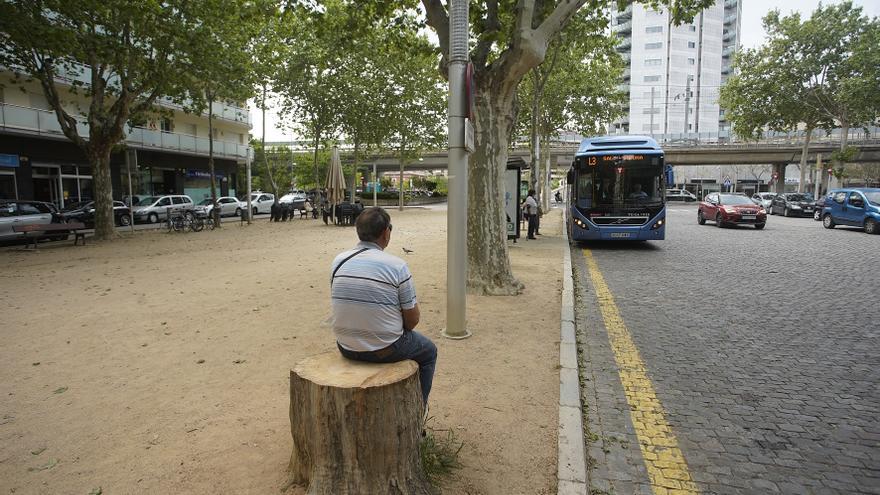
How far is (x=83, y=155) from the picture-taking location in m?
26.3

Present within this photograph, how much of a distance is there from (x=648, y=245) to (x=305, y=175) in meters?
55.8

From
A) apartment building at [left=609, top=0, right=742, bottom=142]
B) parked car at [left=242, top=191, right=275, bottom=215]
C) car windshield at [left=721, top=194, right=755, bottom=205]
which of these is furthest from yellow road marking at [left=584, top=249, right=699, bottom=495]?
apartment building at [left=609, top=0, right=742, bottom=142]

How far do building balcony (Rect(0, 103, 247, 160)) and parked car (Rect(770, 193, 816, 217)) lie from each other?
3482 centimetres

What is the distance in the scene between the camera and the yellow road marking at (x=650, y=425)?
10.1 ft

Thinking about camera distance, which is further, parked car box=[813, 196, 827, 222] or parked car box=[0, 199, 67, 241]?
parked car box=[813, 196, 827, 222]

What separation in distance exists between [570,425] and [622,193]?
11013 millimetres

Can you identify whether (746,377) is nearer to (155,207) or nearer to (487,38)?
(487,38)

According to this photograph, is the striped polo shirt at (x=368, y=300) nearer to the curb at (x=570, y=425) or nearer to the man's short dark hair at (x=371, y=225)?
the man's short dark hair at (x=371, y=225)

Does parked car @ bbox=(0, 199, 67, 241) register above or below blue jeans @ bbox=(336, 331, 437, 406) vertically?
above

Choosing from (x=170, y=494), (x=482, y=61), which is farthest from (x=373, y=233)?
(x=482, y=61)

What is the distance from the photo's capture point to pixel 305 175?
65.3 metres

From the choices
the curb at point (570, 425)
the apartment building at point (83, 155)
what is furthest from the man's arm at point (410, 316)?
the apartment building at point (83, 155)

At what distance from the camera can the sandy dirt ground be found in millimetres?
3115

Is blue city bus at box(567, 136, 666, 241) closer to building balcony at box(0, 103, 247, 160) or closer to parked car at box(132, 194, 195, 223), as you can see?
building balcony at box(0, 103, 247, 160)
